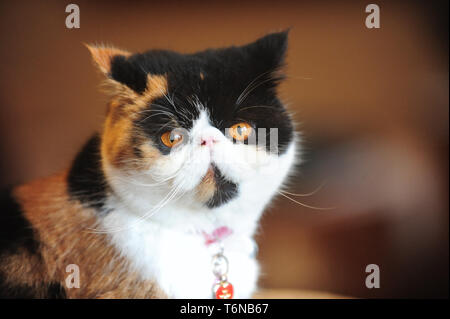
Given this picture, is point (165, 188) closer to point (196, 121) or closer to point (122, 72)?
point (196, 121)

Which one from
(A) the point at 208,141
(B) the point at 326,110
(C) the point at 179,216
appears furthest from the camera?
(B) the point at 326,110

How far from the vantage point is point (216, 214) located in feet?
3.09

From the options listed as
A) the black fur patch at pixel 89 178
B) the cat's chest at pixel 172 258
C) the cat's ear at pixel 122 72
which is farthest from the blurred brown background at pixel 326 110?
the cat's chest at pixel 172 258

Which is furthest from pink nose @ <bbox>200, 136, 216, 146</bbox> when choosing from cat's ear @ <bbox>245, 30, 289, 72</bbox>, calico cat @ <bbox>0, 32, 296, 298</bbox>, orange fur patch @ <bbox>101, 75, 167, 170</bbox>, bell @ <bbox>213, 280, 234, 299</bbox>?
bell @ <bbox>213, 280, 234, 299</bbox>

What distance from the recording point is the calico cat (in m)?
0.85

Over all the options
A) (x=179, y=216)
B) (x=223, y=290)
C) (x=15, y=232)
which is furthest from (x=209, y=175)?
(x=15, y=232)

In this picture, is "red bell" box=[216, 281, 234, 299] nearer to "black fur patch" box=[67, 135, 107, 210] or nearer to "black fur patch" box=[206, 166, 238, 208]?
"black fur patch" box=[206, 166, 238, 208]

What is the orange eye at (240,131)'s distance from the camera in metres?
0.85

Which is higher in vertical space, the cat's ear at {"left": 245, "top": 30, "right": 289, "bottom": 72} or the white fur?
the cat's ear at {"left": 245, "top": 30, "right": 289, "bottom": 72}

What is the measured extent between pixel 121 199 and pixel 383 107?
1398 mm

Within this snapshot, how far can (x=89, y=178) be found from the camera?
102 cm

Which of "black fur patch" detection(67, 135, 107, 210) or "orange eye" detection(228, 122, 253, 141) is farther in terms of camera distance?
"black fur patch" detection(67, 135, 107, 210)

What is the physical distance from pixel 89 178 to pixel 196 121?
13.5 inches
